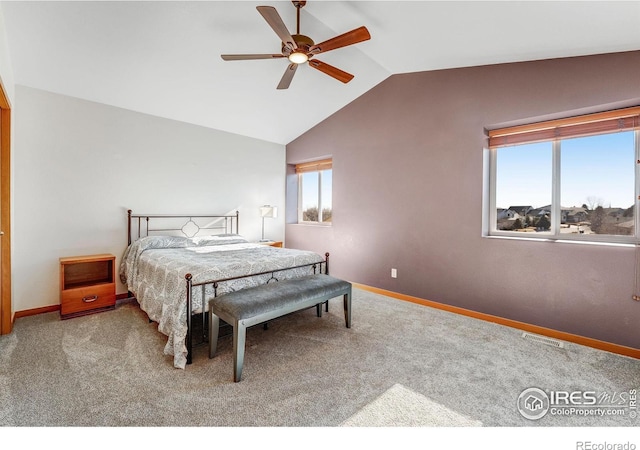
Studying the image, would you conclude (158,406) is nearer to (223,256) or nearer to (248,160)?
(223,256)

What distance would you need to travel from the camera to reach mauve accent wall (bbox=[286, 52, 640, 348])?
2734 millimetres

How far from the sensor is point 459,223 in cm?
362

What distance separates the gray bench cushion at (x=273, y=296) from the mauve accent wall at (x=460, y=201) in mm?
1560

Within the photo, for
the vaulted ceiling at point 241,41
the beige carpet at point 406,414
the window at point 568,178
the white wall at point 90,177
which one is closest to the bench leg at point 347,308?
the beige carpet at point 406,414

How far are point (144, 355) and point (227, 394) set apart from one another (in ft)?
3.27

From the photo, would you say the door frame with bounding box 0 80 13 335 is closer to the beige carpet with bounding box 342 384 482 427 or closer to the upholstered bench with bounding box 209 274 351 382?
the upholstered bench with bounding box 209 274 351 382

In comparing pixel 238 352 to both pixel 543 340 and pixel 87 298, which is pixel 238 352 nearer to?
pixel 87 298

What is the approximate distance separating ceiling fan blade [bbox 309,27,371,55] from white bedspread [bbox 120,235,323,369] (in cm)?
199

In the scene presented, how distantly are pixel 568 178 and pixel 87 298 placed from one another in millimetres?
5427

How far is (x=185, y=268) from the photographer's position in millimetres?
2613

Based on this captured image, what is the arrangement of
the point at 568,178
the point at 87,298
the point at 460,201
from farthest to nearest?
1. the point at 460,201
2. the point at 87,298
3. the point at 568,178

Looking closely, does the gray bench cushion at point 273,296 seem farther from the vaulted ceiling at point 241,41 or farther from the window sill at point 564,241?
the vaulted ceiling at point 241,41

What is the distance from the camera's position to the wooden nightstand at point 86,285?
3.27 m

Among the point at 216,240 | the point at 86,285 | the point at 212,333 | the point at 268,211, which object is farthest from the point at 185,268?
the point at 268,211
